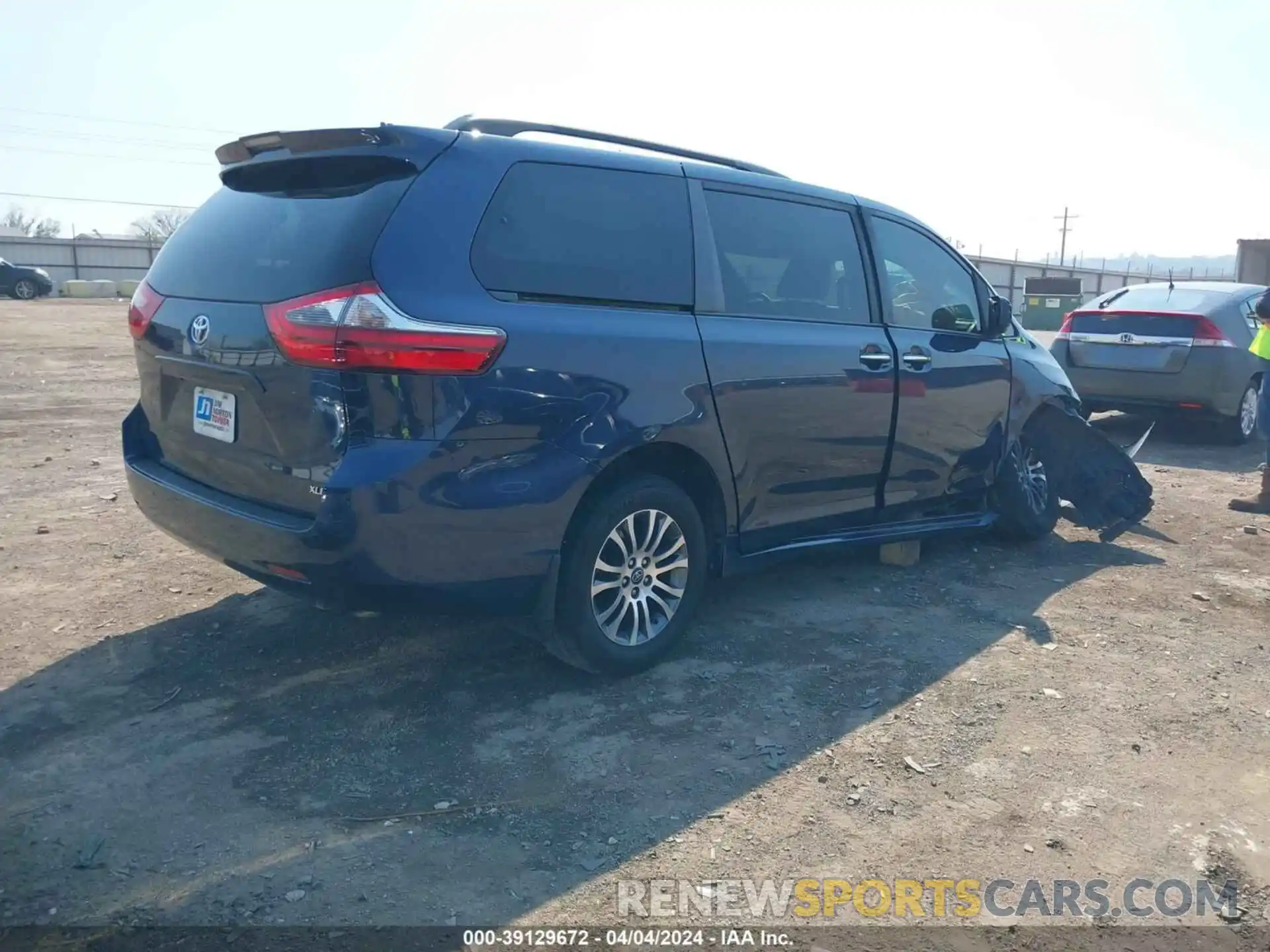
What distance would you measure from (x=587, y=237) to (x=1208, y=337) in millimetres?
7803

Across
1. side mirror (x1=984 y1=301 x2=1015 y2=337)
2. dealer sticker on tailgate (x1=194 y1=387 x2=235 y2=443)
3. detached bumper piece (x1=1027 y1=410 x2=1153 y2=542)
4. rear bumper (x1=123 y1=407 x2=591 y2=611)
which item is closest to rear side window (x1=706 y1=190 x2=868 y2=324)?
side mirror (x1=984 y1=301 x2=1015 y2=337)

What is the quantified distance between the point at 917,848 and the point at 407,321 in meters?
2.15

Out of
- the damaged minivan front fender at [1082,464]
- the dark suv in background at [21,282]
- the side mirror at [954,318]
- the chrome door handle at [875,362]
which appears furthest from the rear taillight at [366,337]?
the dark suv in background at [21,282]

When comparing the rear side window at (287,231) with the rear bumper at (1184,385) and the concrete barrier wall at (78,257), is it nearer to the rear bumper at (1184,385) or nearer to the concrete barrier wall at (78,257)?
the rear bumper at (1184,385)

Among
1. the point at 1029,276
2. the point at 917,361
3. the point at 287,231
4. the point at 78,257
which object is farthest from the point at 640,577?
the point at 78,257

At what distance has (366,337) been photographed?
3.17m

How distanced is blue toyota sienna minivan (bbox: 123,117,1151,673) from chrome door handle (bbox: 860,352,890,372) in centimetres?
2

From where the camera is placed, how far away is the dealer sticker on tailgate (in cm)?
355

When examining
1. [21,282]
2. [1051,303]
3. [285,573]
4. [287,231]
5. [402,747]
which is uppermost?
[1051,303]

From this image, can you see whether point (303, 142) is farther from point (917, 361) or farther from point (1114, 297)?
point (1114, 297)

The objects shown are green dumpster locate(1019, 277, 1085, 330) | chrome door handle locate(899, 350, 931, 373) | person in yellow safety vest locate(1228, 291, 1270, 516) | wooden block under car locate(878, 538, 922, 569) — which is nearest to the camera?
chrome door handle locate(899, 350, 931, 373)

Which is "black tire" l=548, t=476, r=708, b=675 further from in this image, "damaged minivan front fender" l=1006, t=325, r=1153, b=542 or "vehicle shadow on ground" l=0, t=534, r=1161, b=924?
"damaged minivan front fender" l=1006, t=325, r=1153, b=542

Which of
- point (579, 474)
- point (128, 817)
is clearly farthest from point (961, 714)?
point (128, 817)

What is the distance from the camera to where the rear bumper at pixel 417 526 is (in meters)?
3.23
